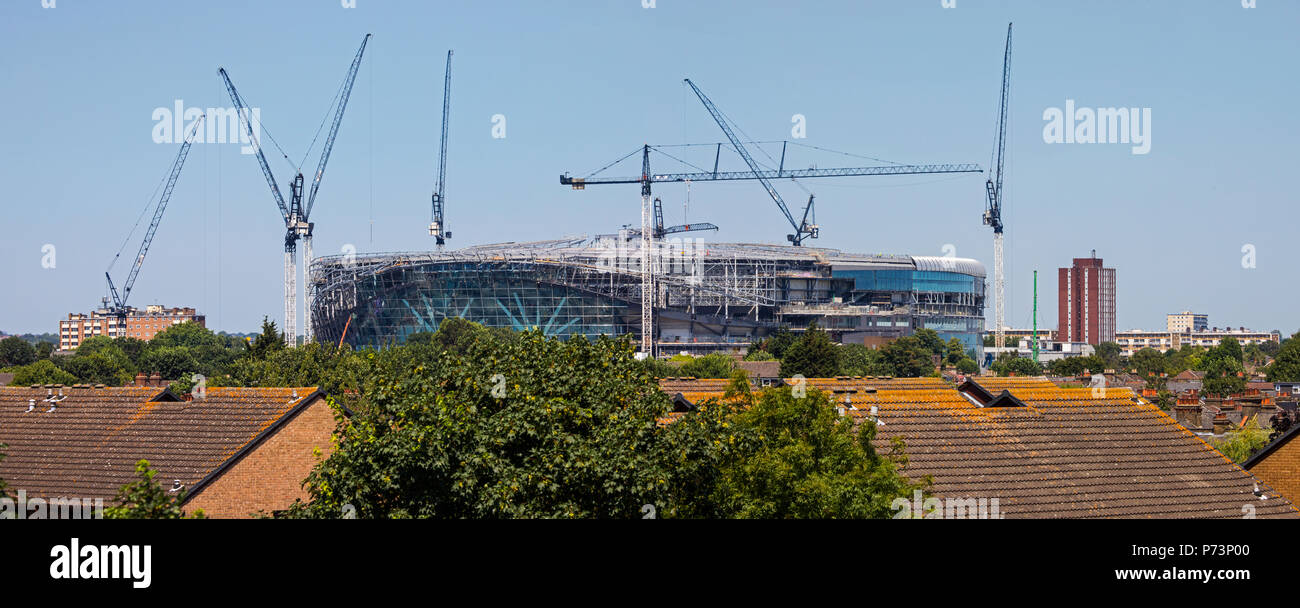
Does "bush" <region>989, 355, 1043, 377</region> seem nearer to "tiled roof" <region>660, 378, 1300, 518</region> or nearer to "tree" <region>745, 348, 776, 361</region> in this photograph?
"tree" <region>745, 348, 776, 361</region>

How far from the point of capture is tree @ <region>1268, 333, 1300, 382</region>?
136 metres

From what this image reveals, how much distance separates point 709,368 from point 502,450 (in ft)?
352

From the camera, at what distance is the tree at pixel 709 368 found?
121713 mm

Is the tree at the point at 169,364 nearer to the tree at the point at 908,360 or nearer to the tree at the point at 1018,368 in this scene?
the tree at the point at 908,360

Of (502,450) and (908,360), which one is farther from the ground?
(502,450)

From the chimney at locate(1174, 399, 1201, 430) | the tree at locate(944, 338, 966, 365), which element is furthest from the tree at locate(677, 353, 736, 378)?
the chimney at locate(1174, 399, 1201, 430)

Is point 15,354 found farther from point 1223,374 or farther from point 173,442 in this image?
point 173,442

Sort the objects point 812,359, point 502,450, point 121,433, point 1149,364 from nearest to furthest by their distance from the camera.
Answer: point 502,450
point 121,433
point 812,359
point 1149,364

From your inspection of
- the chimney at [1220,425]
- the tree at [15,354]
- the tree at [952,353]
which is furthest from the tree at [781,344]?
the tree at [15,354]

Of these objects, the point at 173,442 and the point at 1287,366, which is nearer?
the point at 173,442

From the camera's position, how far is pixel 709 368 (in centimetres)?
12538

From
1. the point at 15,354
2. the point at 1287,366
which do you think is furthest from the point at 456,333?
the point at 1287,366

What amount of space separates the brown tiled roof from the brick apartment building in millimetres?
23
